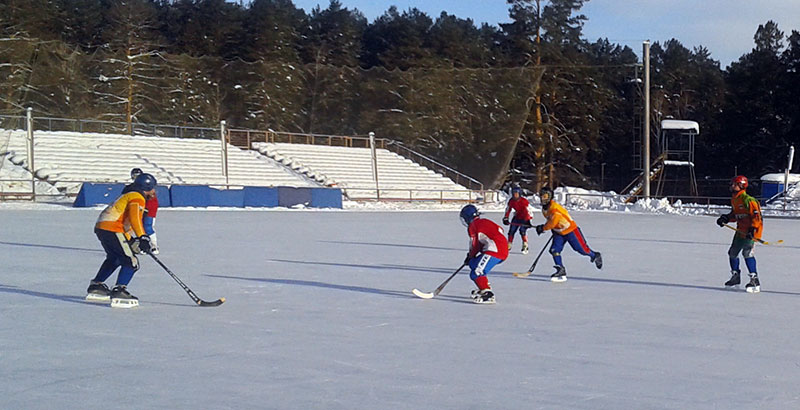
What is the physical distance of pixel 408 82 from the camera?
113ft

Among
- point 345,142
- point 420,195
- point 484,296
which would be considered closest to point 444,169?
point 420,195

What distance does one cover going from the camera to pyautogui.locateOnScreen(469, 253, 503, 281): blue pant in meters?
7.27

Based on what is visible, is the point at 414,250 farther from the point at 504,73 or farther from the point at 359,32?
the point at 359,32

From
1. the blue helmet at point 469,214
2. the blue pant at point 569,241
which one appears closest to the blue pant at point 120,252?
the blue helmet at point 469,214

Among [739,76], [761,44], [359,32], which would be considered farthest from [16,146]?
[761,44]

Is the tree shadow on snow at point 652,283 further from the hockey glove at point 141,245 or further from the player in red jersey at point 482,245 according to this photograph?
the hockey glove at point 141,245

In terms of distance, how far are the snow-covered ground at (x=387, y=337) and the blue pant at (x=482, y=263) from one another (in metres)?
0.32

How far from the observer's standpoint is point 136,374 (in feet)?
15.3

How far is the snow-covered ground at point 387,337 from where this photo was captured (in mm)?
4328

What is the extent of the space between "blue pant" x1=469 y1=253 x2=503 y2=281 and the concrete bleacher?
70.1 ft

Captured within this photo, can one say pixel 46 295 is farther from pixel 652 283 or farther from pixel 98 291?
pixel 652 283

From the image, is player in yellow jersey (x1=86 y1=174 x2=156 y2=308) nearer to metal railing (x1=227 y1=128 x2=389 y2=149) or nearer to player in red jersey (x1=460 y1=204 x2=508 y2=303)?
player in red jersey (x1=460 y1=204 x2=508 y2=303)

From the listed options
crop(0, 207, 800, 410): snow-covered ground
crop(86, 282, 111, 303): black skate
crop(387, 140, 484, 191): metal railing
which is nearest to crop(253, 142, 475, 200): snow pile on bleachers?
crop(387, 140, 484, 191): metal railing

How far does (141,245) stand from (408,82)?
2868 centimetres
